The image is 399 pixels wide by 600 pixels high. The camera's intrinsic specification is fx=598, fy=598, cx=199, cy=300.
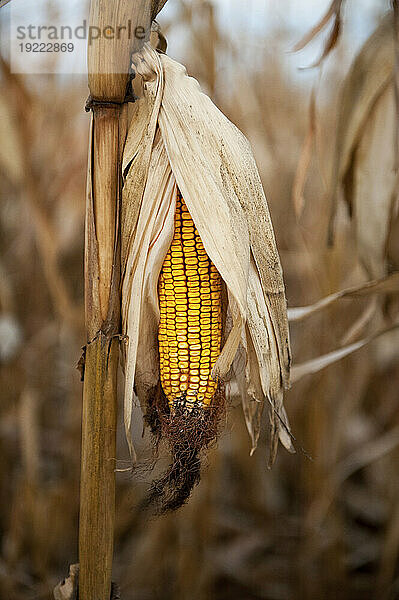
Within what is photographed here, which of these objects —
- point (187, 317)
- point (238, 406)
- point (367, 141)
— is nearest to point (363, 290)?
point (367, 141)

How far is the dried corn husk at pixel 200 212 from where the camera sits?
326 millimetres

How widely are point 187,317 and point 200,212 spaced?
0.21 ft

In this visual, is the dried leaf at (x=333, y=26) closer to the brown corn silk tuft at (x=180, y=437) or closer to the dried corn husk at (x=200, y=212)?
the dried corn husk at (x=200, y=212)

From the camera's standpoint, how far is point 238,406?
2.66ft

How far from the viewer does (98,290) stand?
0.35m

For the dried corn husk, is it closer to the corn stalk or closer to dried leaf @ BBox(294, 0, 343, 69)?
the corn stalk

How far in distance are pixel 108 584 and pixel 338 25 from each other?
0.43m

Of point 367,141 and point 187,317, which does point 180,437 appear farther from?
point 367,141

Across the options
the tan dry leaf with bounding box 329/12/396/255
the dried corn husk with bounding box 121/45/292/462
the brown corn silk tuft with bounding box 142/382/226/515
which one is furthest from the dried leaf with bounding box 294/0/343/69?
the brown corn silk tuft with bounding box 142/382/226/515

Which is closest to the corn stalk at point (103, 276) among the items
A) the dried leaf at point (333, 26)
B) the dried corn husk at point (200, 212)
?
the dried corn husk at point (200, 212)

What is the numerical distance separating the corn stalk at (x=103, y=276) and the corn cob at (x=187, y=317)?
0.10 ft

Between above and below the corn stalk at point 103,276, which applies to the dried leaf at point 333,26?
above

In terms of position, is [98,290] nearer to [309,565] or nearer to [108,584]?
[108,584]

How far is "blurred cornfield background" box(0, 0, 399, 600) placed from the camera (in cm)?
82
